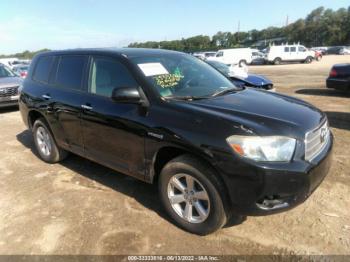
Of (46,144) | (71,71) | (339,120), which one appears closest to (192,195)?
(71,71)

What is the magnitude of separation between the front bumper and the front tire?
174 mm

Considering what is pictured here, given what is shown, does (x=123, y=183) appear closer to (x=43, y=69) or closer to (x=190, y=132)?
(x=190, y=132)

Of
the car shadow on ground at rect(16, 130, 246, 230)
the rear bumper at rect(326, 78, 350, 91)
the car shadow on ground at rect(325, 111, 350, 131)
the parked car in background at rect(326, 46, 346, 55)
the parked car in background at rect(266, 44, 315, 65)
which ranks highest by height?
the rear bumper at rect(326, 78, 350, 91)

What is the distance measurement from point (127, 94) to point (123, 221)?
4.62ft

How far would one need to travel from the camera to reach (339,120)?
760 centimetres

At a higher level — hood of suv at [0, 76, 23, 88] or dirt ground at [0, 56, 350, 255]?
hood of suv at [0, 76, 23, 88]

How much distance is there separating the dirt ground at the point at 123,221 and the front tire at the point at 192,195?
15cm

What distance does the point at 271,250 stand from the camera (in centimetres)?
310

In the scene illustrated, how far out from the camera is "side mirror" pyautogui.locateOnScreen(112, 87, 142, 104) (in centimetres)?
345

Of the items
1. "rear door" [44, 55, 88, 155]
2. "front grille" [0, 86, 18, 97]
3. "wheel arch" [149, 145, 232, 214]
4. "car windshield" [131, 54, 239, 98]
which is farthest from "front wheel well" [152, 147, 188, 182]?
"front grille" [0, 86, 18, 97]

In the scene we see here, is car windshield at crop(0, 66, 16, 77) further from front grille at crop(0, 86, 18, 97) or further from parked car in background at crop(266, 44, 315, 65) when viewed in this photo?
parked car in background at crop(266, 44, 315, 65)

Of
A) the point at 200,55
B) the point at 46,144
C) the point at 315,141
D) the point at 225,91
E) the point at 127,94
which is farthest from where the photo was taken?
the point at 200,55

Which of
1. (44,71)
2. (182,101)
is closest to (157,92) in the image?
(182,101)

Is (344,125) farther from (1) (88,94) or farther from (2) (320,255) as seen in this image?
(1) (88,94)
